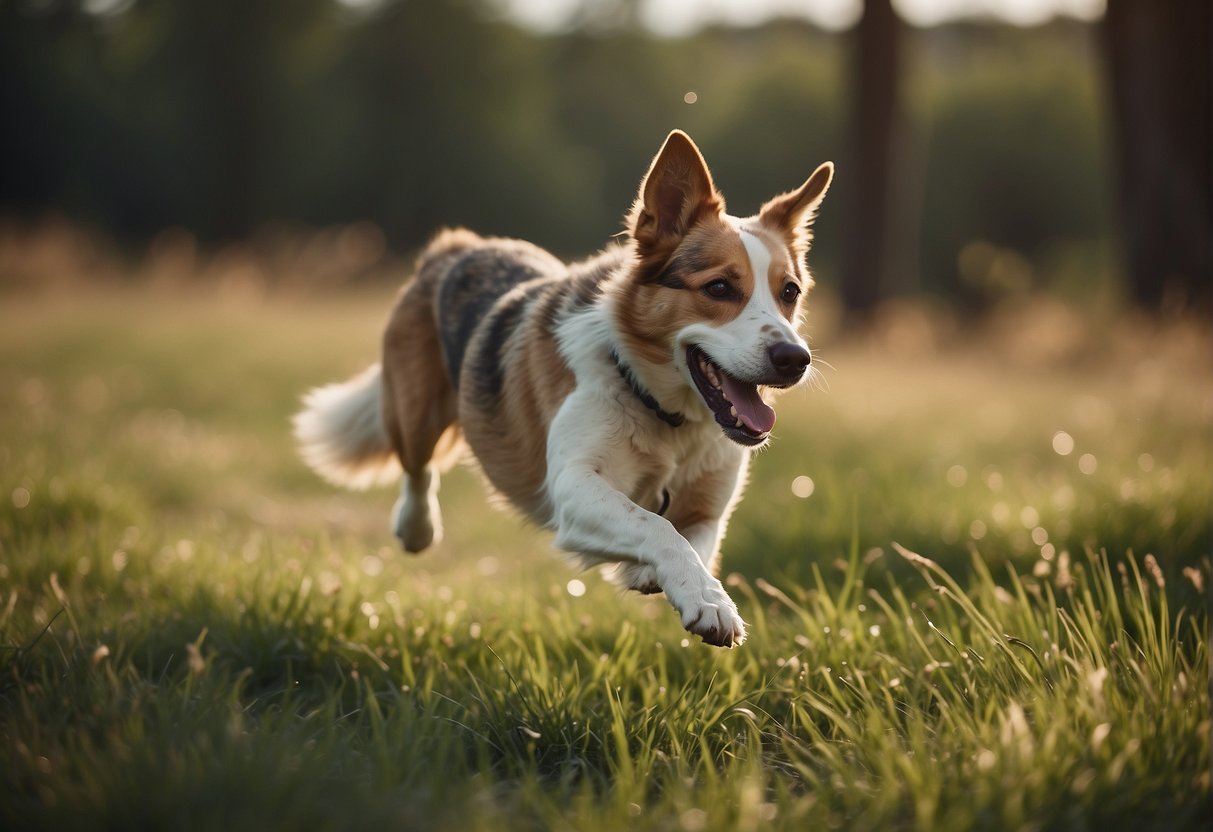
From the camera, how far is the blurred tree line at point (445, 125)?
3186cm

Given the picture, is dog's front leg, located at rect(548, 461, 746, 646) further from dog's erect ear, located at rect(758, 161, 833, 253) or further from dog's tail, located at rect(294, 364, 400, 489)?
dog's tail, located at rect(294, 364, 400, 489)

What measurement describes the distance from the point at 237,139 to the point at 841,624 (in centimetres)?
3315

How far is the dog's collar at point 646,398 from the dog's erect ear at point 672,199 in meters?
0.46

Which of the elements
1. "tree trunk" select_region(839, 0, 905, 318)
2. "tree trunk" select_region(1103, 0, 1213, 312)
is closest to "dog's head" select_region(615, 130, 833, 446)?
"tree trunk" select_region(1103, 0, 1213, 312)

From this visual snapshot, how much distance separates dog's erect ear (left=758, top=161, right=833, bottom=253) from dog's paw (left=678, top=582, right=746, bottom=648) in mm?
1719

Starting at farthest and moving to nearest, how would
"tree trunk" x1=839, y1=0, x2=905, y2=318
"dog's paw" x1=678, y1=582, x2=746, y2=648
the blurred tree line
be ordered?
the blurred tree line → "tree trunk" x1=839, y1=0, x2=905, y2=318 → "dog's paw" x1=678, y1=582, x2=746, y2=648

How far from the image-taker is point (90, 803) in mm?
2461

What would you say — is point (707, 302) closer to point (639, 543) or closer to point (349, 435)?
point (639, 543)

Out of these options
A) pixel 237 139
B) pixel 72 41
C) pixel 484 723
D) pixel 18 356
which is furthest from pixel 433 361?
pixel 72 41

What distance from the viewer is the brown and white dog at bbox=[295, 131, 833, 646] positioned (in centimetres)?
358

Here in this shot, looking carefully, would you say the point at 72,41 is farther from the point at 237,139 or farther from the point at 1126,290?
the point at 1126,290

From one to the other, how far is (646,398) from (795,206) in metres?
1.00

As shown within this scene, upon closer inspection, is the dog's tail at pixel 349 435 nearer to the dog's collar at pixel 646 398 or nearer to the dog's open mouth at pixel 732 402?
the dog's collar at pixel 646 398

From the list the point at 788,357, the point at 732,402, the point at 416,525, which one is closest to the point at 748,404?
the point at 732,402
